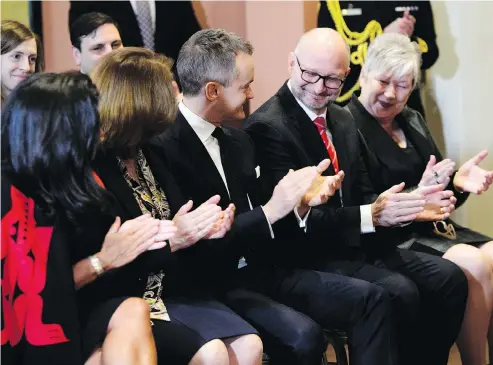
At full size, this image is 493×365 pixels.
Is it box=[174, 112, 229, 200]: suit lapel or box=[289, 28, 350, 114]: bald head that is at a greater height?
box=[289, 28, 350, 114]: bald head

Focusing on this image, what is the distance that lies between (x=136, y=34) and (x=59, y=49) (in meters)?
0.33

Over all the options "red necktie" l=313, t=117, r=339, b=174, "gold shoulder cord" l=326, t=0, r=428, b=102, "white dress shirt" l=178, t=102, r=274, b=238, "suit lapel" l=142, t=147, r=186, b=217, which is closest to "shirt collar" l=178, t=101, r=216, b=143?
"white dress shirt" l=178, t=102, r=274, b=238

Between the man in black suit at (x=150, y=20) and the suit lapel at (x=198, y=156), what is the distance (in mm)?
1104

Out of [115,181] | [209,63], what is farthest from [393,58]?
[115,181]

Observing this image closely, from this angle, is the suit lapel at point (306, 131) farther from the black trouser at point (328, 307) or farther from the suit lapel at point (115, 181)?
the suit lapel at point (115, 181)

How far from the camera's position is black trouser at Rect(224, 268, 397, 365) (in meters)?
2.31

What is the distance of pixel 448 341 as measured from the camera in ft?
8.91

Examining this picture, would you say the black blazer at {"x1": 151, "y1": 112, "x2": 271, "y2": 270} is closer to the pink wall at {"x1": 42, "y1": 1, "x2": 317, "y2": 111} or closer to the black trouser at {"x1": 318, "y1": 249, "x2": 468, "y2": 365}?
the black trouser at {"x1": 318, "y1": 249, "x2": 468, "y2": 365}

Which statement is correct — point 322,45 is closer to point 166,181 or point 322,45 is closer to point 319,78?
point 319,78

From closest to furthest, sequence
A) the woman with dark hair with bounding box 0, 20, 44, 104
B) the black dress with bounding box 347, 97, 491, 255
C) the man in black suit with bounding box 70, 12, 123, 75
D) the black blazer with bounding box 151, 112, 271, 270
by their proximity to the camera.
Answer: the black blazer with bounding box 151, 112, 271, 270, the woman with dark hair with bounding box 0, 20, 44, 104, the black dress with bounding box 347, 97, 491, 255, the man in black suit with bounding box 70, 12, 123, 75

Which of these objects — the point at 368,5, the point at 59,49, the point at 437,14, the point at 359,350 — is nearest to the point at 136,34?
the point at 59,49

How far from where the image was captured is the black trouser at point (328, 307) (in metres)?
2.31

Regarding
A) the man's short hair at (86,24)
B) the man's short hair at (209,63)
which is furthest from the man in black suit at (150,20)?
the man's short hair at (209,63)

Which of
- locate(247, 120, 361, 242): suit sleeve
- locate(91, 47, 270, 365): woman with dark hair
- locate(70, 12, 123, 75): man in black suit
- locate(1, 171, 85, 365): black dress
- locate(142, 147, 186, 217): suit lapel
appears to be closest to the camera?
locate(1, 171, 85, 365): black dress
